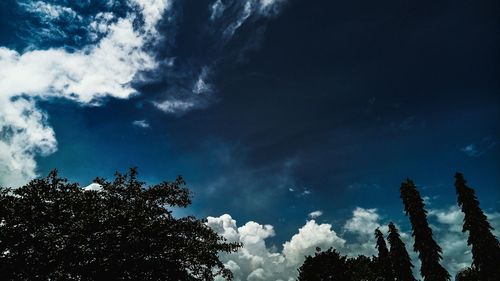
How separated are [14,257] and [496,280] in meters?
46.9

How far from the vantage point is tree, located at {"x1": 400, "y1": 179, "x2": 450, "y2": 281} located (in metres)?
44.1

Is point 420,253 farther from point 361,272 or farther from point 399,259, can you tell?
point 361,272

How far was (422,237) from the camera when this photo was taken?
151ft

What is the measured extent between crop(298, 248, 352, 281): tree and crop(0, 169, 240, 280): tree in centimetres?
4412

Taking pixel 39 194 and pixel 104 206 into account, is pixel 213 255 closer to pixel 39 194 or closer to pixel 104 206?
→ pixel 104 206

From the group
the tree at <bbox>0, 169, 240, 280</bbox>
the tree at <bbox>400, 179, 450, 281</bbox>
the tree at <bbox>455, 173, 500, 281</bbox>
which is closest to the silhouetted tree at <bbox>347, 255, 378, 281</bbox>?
the tree at <bbox>400, 179, 450, 281</bbox>

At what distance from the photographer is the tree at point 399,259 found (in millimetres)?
54625

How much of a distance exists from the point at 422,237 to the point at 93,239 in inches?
1637

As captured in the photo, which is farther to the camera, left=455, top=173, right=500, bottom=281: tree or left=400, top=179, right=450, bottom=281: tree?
left=400, top=179, right=450, bottom=281: tree

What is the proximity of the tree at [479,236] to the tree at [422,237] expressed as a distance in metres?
4.03

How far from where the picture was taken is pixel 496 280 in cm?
3900

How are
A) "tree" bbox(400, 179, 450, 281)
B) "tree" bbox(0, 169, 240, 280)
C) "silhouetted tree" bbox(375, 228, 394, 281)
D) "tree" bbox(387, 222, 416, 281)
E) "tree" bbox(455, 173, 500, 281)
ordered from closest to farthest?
"tree" bbox(0, 169, 240, 280)
"tree" bbox(455, 173, 500, 281)
"tree" bbox(400, 179, 450, 281)
"tree" bbox(387, 222, 416, 281)
"silhouetted tree" bbox(375, 228, 394, 281)

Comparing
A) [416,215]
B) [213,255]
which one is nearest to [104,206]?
[213,255]

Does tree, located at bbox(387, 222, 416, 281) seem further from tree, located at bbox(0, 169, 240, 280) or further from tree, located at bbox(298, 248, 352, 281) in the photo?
tree, located at bbox(0, 169, 240, 280)
